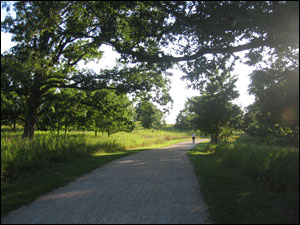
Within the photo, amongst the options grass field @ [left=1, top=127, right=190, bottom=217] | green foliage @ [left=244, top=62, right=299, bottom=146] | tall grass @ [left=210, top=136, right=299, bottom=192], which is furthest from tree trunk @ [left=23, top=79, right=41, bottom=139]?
green foliage @ [left=244, top=62, right=299, bottom=146]

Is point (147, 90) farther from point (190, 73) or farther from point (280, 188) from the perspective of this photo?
point (280, 188)

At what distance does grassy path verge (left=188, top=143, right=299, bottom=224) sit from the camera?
4.83 m

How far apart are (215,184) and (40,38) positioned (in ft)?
48.7

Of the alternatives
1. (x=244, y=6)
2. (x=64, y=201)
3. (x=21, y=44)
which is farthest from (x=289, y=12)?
(x=21, y=44)

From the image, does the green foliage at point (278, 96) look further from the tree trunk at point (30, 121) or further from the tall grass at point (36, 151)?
the tree trunk at point (30, 121)

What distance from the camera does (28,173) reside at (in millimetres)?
8992

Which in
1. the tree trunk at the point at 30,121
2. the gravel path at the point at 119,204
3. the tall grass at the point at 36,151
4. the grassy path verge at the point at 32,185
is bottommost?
the grassy path verge at the point at 32,185

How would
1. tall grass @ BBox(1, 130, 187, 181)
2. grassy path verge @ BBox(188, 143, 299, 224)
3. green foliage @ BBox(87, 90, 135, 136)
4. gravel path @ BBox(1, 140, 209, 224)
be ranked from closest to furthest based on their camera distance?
gravel path @ BBox(1, 140, 209, 224) → grassy path verge @ BBox(188, 143, 299, 224) → tall grass @ BBox(1, 130, 187, 181) → green foliage @ BBox(87, 90, 135, 136)

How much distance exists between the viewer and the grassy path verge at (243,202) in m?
4.83

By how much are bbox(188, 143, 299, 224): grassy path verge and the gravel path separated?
0.33 m

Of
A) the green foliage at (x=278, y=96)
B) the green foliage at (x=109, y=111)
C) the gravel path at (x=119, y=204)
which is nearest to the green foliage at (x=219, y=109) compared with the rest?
the green foliage at (x=109, y=111)

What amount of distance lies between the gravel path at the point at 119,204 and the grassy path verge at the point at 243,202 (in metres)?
0.33

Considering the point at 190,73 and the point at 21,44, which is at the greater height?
the point at 21,44

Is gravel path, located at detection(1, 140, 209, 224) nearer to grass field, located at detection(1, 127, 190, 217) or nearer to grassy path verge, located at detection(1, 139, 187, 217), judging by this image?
grassy path verge, located at detection(1, 139, 187, 217)
